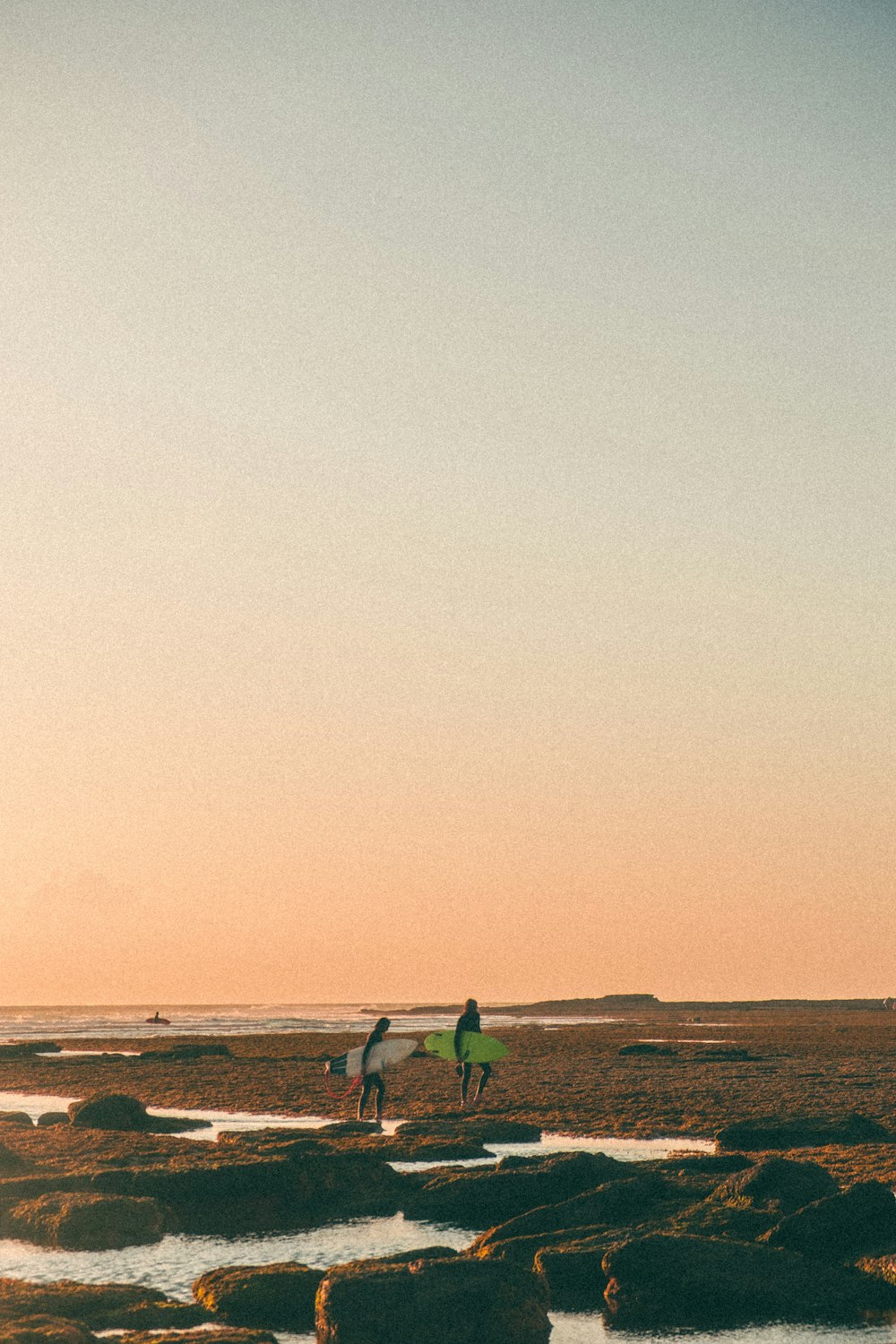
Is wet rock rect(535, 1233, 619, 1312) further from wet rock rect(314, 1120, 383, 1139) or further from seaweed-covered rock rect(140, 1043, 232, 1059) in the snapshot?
seaweed-covered rock rect(140, 1043, 232, 1059)

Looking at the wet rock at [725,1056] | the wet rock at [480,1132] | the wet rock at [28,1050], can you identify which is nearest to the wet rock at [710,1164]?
the wet rock at [480,1132]

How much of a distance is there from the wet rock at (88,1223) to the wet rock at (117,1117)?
975 cm

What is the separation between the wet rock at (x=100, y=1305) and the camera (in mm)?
12008

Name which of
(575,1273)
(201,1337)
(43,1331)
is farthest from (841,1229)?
(43,1331)

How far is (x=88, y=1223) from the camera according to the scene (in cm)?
1583

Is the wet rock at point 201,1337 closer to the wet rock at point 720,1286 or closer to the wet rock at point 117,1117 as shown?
the wet rock at point 720,1286

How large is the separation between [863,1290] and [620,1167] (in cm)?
490

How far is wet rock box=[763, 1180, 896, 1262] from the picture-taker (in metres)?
13.9

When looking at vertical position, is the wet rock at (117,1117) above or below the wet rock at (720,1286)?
below

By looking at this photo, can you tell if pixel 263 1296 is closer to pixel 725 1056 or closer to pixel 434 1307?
pixel 434 1307

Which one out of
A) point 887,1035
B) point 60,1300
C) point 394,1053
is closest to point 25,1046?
point 394,1053

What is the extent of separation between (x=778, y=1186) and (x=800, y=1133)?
22.8 ft

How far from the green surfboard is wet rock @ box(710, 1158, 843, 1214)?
1438 centimetres

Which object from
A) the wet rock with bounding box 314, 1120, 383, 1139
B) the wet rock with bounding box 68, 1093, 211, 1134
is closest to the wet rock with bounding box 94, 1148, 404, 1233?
the wet rock with bounding box 314, 1120, 383, 1139
